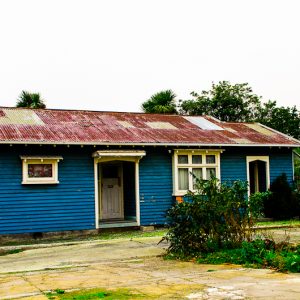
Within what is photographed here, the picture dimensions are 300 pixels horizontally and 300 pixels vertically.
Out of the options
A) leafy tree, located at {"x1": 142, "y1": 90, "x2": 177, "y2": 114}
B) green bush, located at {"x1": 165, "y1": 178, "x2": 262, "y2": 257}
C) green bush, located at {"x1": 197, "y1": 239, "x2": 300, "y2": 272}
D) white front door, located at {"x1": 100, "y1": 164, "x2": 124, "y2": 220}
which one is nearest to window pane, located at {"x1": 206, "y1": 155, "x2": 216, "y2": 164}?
white front door, located at {"x1": 100, "y1": 164, "x2": 124, "y2": 220}

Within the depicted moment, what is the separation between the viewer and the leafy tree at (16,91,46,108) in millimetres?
29266

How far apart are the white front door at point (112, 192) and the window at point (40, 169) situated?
353 centimetres

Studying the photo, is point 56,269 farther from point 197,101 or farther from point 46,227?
point 197,101

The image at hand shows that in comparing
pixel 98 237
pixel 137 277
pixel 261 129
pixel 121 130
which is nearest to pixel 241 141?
pixel 261 129

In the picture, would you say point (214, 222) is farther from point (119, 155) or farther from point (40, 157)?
point (40, 157)

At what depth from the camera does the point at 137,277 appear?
8.54 metres

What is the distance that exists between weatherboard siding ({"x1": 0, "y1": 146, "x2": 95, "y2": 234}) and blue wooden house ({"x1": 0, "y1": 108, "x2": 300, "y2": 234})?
0.11 ft

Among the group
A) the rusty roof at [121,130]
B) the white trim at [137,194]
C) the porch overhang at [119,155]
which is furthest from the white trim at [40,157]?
the white trim at [137,194]

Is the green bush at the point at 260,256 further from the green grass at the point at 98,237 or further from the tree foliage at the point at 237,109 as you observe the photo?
the tree foliage at the point at 237,109

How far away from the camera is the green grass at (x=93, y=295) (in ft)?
22.0

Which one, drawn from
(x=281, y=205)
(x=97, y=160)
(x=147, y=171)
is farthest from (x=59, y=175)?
(x=281, y=205)

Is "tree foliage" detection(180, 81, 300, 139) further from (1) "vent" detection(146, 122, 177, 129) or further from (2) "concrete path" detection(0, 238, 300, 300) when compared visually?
(2) "concrete path" detection(0, 238, 300, 300)

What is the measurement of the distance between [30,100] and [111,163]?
1109 cm

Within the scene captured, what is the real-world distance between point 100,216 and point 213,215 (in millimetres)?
9552
